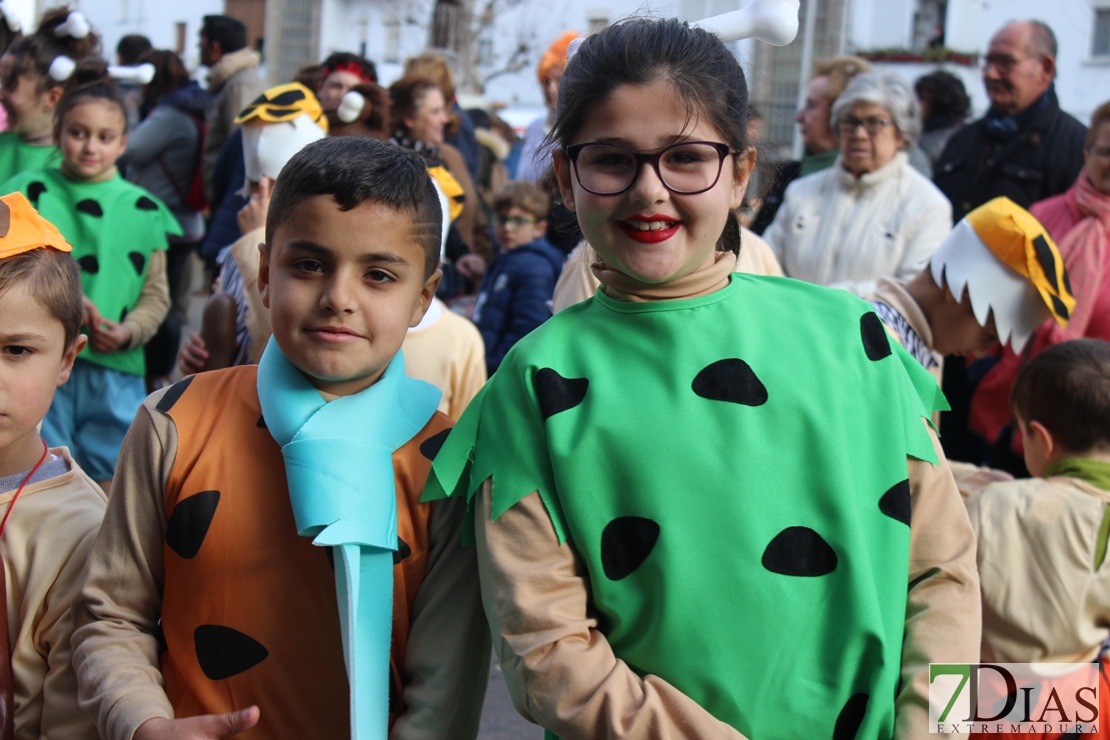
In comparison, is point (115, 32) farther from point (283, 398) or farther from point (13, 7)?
point (283, 398)

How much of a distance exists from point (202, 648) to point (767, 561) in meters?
0.87

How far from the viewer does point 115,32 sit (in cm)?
3086

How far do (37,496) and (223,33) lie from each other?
5.84 m

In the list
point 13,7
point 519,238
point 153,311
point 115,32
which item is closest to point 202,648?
point 153,311

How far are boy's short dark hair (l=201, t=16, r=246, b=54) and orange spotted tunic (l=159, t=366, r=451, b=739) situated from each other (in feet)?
19.5

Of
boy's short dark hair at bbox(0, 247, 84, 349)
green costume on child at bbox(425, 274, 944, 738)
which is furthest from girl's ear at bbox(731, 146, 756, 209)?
boy's short dark hair at bbox(0, 247, 84, 349)

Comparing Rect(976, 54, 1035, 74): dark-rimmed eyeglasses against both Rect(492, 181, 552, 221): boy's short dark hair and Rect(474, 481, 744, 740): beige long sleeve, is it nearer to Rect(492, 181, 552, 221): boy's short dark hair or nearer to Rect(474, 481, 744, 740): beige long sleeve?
Rect(492, 181, 552, 221): boy's short dark hair

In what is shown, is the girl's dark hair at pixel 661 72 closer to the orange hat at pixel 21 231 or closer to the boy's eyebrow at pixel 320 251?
the boy's eyebrow at pixel 320 251

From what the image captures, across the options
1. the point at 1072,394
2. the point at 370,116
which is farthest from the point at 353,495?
the point at 370,116

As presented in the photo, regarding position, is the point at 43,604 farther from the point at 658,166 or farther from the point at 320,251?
the point at 658,166

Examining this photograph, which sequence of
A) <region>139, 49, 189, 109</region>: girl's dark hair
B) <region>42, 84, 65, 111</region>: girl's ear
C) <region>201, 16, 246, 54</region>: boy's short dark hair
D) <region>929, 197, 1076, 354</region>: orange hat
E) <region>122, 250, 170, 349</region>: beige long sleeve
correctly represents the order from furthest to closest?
1. <region>201, 16, 246, 54</region>: boy's short dark hair
2. <region>139, 49, 189, 109</region>: girl's dark hair
3. <region>42, 84, 65, 111</region>: girl's ear
4. <region>122, 250, 170, 349</region>: beige long sleeve
5. <region>929, 197, 1076, 354</region>: orange hat

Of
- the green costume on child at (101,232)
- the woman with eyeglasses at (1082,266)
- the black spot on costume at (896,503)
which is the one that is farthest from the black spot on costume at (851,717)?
the green costume on child at (101,232)

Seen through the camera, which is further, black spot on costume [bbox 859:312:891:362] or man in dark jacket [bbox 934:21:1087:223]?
man in dark jacket [bbox 934:21:1087:223]

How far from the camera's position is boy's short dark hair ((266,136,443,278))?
1910mm
